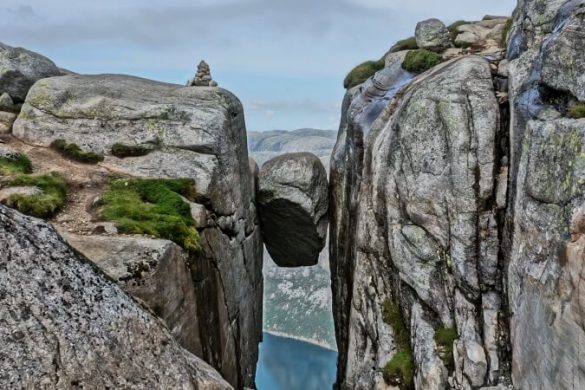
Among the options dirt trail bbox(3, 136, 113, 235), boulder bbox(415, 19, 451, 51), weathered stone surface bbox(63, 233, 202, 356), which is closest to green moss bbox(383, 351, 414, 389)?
weathered stone surface bbox(63, 233, 202, 356)

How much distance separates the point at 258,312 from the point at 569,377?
24702 mm

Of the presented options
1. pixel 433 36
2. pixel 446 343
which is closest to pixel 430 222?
pixel 446 343

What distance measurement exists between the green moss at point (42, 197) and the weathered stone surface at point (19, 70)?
38.6 ft

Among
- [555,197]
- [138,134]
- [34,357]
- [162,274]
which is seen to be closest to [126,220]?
[162,274]

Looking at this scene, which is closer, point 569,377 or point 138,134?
point 569,377

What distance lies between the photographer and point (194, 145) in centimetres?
Result: 2533

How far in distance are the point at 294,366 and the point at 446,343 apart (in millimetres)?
149915

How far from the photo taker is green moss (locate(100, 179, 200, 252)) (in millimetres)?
18562

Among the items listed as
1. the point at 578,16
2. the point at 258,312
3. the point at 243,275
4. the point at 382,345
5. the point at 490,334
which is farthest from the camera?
the point at 258,312

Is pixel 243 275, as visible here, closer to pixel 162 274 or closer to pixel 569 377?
pixel 162 274

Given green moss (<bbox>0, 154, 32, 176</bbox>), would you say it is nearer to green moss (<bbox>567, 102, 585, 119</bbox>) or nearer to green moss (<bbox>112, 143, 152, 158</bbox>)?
green moss (<bbox>112, 143, 152, 158</bbox>)

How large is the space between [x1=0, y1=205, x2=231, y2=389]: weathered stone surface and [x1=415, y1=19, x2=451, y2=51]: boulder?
28.7 metres

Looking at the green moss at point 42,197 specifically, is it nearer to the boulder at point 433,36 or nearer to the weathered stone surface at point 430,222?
the weathered stone surface at point 430,222

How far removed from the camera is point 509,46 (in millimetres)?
23500
